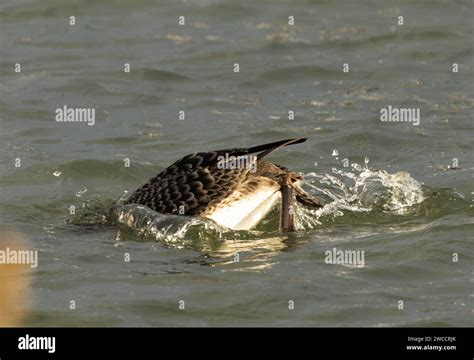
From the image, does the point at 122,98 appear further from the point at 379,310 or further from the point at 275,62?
the point at 379,310

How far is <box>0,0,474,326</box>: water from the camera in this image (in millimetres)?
9094

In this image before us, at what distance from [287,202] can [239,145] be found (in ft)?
13.8

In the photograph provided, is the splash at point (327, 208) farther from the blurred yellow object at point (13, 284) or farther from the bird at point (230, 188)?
the blurred yellow object at point (13, 284)

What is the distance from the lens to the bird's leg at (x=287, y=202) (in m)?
10.2

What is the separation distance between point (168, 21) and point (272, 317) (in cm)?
1114

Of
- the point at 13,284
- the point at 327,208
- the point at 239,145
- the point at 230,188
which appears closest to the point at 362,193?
the point at 327,208

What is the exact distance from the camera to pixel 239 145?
14.4 meters

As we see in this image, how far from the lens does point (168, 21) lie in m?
19.2

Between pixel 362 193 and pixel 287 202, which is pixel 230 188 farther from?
pixel 362 193
